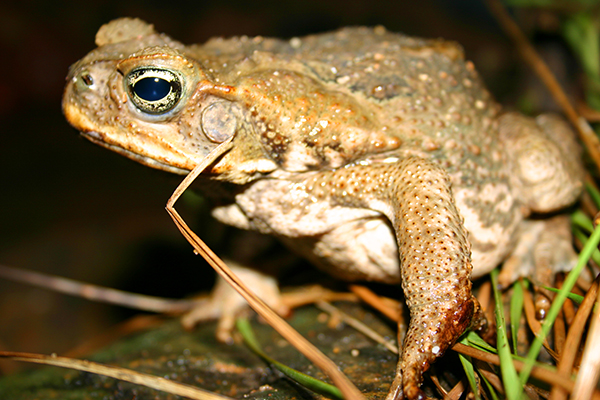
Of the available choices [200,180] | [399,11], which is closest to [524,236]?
[200,180]

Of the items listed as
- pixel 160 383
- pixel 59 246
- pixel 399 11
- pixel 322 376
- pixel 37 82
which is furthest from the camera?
pixel 399 11

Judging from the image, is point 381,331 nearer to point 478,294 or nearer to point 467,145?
point 478,294

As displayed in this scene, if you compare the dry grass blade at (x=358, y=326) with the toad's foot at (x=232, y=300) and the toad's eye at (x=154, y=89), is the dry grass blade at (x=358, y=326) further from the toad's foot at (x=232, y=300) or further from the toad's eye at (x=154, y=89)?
the toad's eye at (x=154, y=89)

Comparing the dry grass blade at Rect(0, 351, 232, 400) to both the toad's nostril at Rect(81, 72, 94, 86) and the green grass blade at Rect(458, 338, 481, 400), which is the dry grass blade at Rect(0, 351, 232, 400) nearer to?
the green grass blade at Rect(458, 338, 481, 400)

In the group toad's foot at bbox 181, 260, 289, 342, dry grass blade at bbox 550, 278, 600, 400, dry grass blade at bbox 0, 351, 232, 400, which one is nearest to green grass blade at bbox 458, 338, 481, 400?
dry grass blade at bbox 550, 278, 600, 400

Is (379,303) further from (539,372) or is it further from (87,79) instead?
(87,79)

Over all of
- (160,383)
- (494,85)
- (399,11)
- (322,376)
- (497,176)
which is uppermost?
(399,11)

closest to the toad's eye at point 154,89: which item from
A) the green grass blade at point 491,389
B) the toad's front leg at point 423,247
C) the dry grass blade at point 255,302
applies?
the dry grass blade at point 255,302
